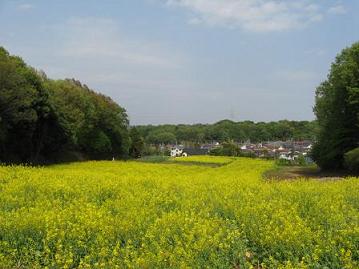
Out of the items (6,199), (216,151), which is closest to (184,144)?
(216,151)

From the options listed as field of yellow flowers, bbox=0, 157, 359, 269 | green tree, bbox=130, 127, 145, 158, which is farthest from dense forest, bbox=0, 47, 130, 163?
green tree, bbox=130, 127, 145, 158

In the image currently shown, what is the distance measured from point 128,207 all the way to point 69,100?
50.3 metres

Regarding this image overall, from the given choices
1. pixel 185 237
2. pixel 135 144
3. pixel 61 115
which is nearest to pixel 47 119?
pixel 61 115

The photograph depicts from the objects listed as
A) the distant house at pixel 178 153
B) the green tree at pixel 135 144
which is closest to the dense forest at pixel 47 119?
the green tree at pixel 135 144

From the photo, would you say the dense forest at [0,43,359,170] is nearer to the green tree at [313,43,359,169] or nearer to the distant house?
the green tree at [313,43,359,169]

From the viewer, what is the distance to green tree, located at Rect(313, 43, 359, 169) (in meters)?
51.8

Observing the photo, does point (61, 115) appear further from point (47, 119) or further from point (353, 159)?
point (353, 159)

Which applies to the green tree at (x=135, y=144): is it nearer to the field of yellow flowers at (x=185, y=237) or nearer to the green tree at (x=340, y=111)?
the green tree at (x=340, y=111)

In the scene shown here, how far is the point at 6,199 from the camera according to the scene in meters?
15.0

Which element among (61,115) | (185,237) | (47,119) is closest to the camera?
(185,237)

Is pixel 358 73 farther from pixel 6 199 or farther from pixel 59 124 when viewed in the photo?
pixel 6 199

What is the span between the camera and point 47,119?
54.1 m

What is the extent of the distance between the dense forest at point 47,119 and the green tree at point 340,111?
2823 cm

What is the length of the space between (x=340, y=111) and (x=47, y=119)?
103 ft
